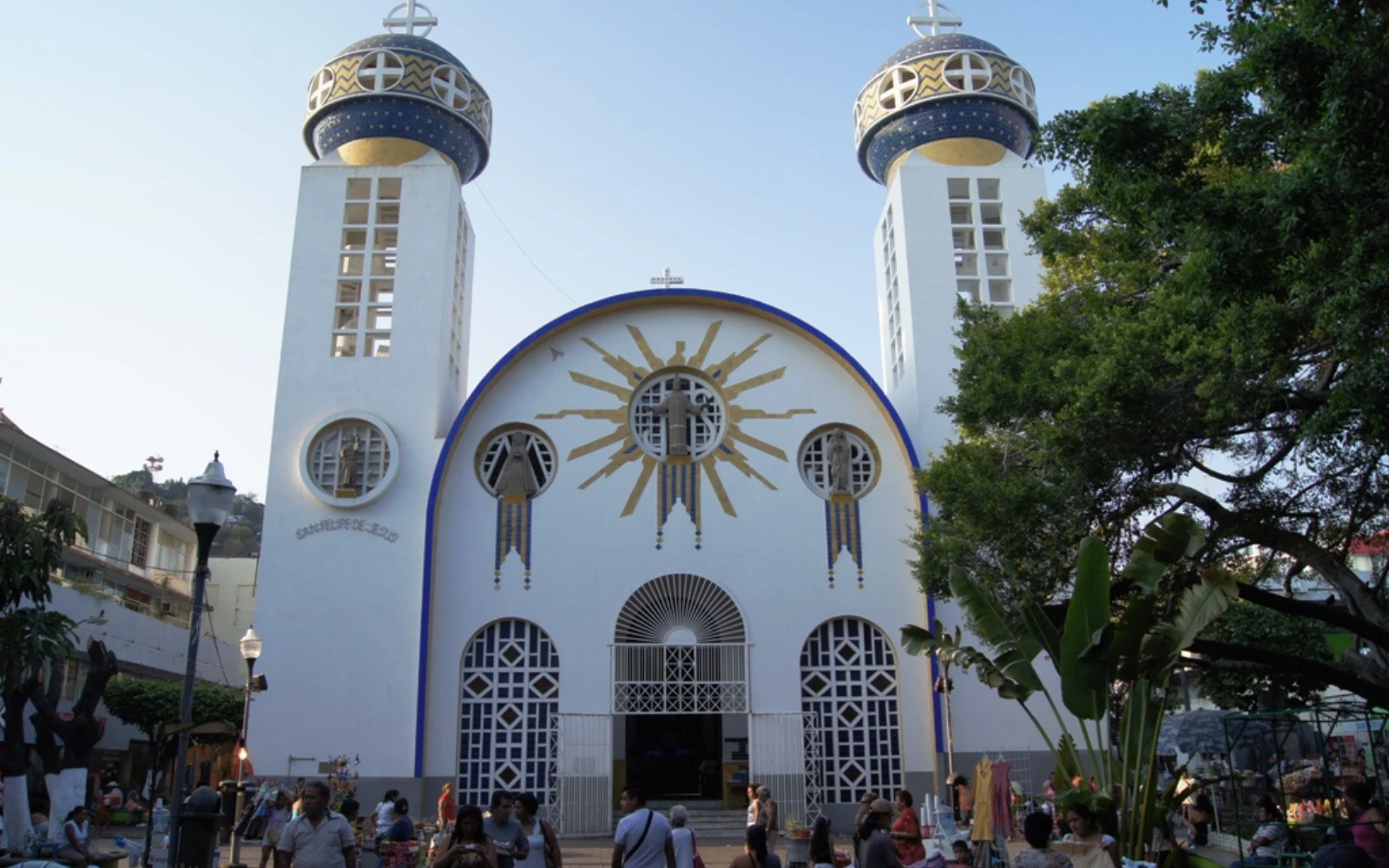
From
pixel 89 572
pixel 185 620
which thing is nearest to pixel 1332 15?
pixel 89 572

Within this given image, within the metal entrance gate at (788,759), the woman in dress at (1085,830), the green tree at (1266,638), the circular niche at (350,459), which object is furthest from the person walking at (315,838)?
the green tree at (1266,638)

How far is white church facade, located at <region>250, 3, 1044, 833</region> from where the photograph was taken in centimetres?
1939

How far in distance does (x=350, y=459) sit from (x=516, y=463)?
2.85m

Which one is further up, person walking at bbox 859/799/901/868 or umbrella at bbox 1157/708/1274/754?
umbrella at bbox 1157/708/1274/754

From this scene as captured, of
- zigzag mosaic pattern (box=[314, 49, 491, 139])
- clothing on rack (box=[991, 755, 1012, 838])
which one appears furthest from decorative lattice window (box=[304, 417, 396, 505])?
clothing on rack (box=[991, 755, 1012, 838])

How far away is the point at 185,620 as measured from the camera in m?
32.4

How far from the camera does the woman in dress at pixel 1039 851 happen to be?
6.62 metres

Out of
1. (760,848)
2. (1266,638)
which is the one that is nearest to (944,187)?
(1266,638)

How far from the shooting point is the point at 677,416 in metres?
20.8

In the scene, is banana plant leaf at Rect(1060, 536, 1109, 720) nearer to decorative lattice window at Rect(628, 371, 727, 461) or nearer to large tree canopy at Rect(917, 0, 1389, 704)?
large tree canopy at Rect(917, 0, 1389, 704)

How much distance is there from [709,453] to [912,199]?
6.53m

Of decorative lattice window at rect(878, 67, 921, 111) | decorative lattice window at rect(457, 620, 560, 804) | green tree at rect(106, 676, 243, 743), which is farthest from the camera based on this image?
green tree at rect(106, 676, 243, 743)

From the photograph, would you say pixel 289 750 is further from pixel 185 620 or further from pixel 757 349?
pixel 185 620

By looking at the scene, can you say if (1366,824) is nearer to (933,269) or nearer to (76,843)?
(76,843)
